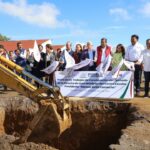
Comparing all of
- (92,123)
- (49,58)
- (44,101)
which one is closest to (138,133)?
(44,101)

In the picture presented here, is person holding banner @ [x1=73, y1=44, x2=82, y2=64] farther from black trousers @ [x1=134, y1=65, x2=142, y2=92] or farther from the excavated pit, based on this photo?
black trousers @ [x1=134, y1=65, x2=142, y2=92]

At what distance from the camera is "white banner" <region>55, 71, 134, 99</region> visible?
12242 mm

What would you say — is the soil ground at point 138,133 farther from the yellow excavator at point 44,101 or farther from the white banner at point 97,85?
the yellow excavator at point 44,101

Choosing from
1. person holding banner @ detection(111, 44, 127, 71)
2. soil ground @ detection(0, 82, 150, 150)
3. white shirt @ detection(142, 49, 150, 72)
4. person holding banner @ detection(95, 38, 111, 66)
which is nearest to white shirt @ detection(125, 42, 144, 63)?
white shirt @ detection(142, 49, 150, 72)

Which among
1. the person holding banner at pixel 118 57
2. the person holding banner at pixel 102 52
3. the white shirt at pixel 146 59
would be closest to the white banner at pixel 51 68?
the person holding banner at pixel 102 52

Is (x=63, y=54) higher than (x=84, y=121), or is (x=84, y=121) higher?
(x=63, y=54)

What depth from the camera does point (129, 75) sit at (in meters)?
12.2

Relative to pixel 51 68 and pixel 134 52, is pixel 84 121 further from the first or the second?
pixel 134 52

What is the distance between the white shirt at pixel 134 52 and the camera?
12.7m

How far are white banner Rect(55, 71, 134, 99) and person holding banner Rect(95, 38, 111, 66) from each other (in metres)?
0.48

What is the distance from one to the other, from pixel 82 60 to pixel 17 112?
9.35 ft

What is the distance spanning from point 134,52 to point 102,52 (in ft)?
3.47

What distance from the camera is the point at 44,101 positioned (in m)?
8.82

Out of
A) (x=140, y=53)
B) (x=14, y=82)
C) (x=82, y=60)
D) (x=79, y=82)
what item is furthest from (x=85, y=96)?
(x=14, y=82)
